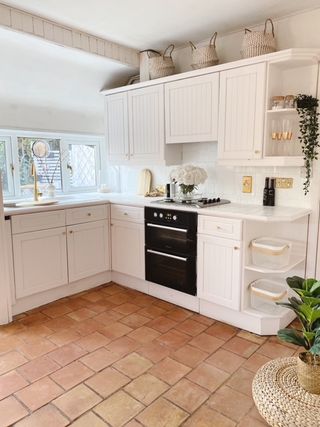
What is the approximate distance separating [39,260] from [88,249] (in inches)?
21.5

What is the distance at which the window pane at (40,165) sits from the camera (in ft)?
12.1

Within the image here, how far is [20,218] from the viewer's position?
2.85 metres

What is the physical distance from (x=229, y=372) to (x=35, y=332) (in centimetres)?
156

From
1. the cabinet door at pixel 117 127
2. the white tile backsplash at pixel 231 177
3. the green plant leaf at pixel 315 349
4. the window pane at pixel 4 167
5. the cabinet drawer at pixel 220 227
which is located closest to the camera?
the green plant leaf at pixel 315 349

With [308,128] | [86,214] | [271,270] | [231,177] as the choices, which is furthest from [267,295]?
[86,214]

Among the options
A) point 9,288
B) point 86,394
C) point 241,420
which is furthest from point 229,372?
point 9,288

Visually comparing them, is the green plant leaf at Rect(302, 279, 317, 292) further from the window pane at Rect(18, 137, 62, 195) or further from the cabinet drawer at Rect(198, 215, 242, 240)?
the window pane at Rect(18, 137, 62, 195)

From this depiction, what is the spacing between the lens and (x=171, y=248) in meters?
3.02

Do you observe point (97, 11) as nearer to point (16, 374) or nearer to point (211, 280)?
point (211, 280)

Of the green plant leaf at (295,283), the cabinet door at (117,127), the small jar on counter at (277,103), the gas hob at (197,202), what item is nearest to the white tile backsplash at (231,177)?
the gas hob at (197,202)

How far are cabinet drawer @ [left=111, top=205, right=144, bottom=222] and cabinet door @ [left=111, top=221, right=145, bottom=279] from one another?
51 mm

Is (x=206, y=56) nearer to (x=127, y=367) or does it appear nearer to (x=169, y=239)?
(x=169, y=239)

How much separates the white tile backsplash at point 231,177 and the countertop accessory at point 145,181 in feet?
0.16

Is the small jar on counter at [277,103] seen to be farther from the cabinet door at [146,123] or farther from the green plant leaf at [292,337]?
the green plant leaf at [292,337]
